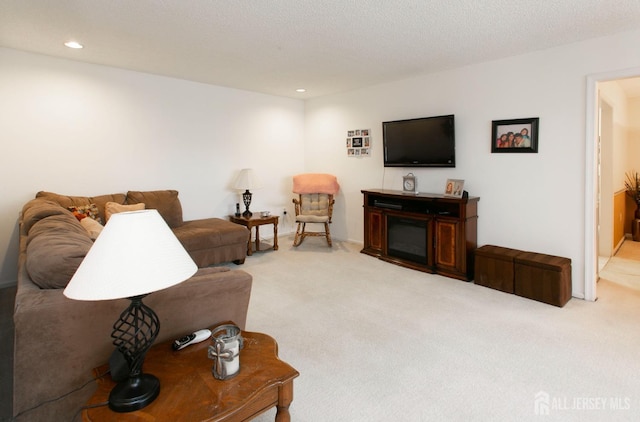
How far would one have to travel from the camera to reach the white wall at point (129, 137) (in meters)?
3.81

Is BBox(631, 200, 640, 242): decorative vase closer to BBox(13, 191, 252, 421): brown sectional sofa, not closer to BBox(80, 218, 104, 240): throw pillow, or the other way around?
BBox(13, 191, 252, 421): brown sectional sofa

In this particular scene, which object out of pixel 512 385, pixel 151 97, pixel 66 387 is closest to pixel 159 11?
pixel 151 97

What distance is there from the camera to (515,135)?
3812 mm

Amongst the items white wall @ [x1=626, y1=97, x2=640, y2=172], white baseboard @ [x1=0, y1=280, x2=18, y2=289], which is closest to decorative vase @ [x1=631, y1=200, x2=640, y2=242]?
white wall @ [x1=626, y1=97, x2=640, y2=172]

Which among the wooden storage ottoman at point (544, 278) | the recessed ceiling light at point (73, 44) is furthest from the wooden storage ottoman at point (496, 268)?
the recessed ceiling light at point (73, 44)

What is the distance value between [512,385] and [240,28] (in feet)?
10.8

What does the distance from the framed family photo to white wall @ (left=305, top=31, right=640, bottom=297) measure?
70 millimetres

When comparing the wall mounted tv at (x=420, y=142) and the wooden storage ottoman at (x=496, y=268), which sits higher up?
the wall mounted tv at (x=420, y=142)

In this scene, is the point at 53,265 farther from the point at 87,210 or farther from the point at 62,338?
the point at 87,210

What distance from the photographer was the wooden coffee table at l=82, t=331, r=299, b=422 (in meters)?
1.16

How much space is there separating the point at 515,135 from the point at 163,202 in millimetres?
4253

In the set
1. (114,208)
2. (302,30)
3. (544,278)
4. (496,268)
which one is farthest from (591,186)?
(114,208)

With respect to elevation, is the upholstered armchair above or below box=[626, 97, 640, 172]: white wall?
below

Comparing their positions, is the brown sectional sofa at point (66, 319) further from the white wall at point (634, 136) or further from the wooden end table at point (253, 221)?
the white wall at point (634, 136)
